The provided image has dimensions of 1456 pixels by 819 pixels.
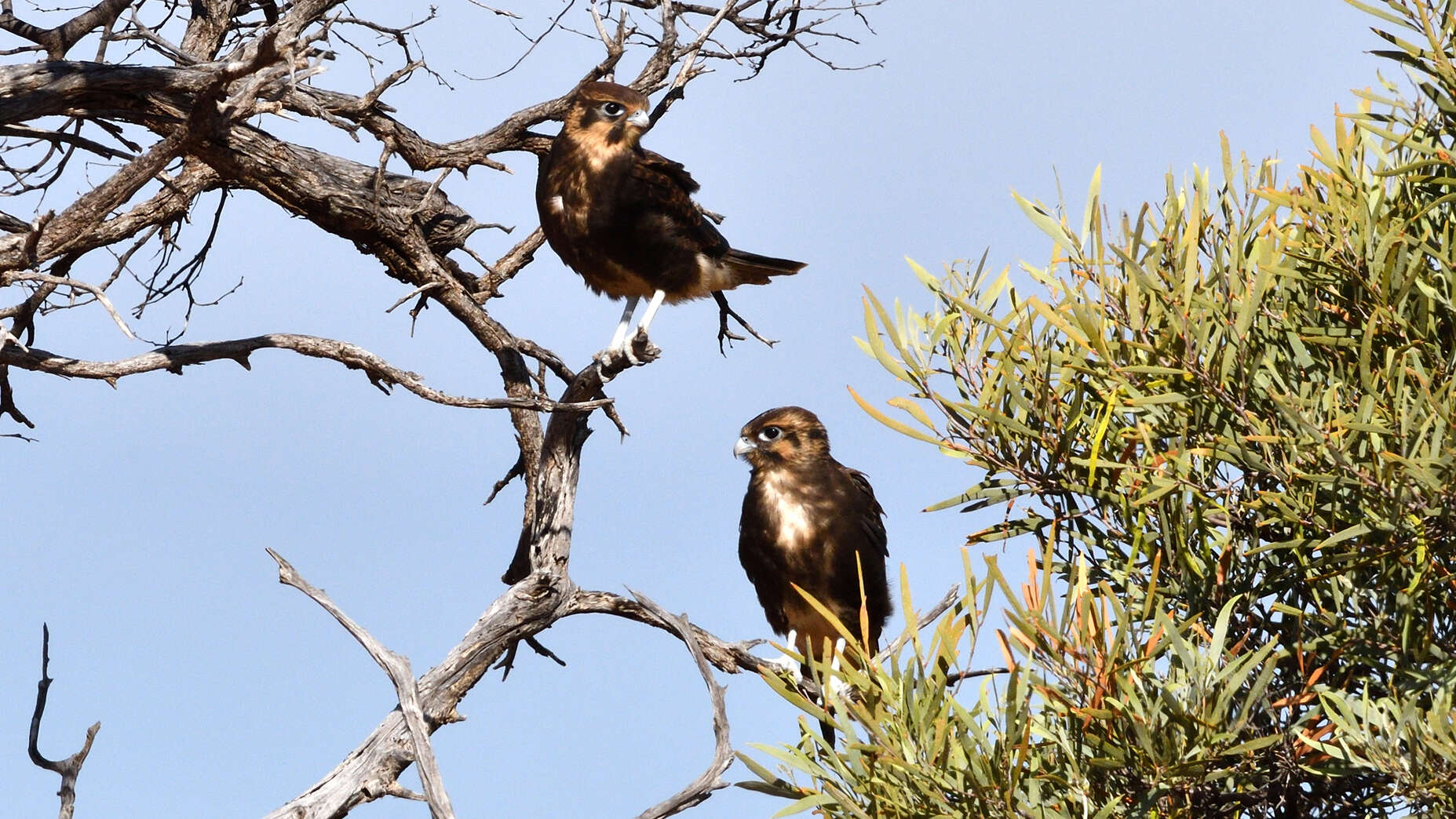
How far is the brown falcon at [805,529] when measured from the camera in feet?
22.1

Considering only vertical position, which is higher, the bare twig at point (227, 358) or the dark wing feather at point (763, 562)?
the bare twig at point (227, 358)

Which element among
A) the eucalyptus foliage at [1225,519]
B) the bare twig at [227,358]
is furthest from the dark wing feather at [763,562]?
the eucalyptus foliage at [1225,519]

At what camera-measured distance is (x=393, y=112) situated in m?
8.12

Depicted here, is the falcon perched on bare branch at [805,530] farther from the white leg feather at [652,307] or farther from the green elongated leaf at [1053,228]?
the green elongated leaf at [1053,228]

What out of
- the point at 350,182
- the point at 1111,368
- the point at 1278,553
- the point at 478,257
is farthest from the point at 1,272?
the point at 1278,553

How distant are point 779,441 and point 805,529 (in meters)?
0.57

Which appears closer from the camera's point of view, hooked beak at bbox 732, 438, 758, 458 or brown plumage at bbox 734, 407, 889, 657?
brown plumage at bbox 734, 407, 889, 657

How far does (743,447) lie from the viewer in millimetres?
7070

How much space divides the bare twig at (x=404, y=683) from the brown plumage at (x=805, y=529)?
7.91 feet

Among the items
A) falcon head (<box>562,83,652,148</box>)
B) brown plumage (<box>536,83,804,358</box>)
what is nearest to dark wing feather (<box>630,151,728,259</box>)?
brown plumage (<box>536,83,804,358</box>)

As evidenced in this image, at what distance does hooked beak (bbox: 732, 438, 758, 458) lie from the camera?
→ 23.2 ft

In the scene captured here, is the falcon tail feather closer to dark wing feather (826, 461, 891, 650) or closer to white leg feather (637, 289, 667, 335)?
white leg feather (637, 289, 667, 335)

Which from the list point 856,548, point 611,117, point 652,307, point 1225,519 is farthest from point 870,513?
point 1225,519

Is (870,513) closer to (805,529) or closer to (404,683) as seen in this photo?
(805,529)
